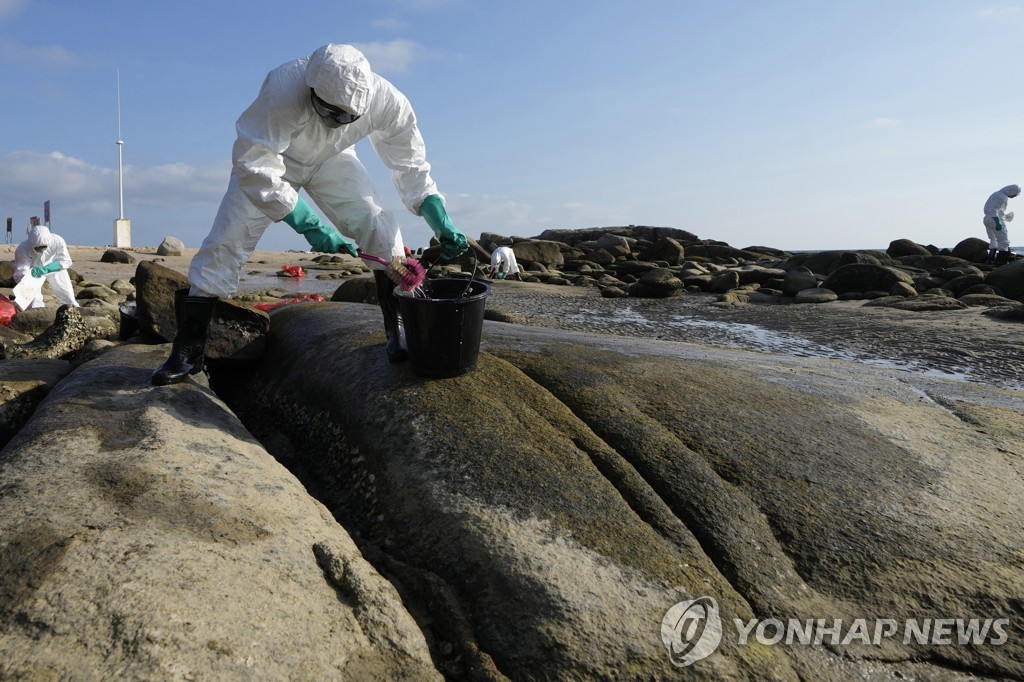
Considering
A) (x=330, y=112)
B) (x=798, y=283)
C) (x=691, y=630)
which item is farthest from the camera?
(x=798, y=283)

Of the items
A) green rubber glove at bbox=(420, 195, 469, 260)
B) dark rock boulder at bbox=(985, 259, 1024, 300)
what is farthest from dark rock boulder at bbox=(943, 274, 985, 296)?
green rubber glove at bbox=(420, 195, 469, 260)

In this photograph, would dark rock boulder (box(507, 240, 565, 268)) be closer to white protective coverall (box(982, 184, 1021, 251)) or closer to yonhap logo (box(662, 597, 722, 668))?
white protective coverall (box(982, 184, 1021, 251))

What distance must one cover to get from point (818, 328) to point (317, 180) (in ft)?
19.8

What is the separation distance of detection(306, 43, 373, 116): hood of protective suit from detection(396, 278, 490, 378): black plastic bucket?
3.26ft

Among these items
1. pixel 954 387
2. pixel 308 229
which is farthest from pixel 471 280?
pixel 954 387

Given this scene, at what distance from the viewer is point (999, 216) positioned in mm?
17516

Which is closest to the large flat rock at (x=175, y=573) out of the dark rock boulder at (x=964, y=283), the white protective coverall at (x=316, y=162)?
the white protective coverall at (x=316, y=162)

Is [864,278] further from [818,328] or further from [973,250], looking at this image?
[973,250]

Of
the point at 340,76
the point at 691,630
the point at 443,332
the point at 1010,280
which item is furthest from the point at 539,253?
the point at 691,630

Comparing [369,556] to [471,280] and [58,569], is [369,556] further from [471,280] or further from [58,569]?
[471,280]

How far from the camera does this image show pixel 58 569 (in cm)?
177

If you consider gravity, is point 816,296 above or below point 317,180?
below

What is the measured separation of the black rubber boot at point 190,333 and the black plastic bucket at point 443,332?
1183 millimetres

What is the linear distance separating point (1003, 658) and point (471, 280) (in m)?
2.26
